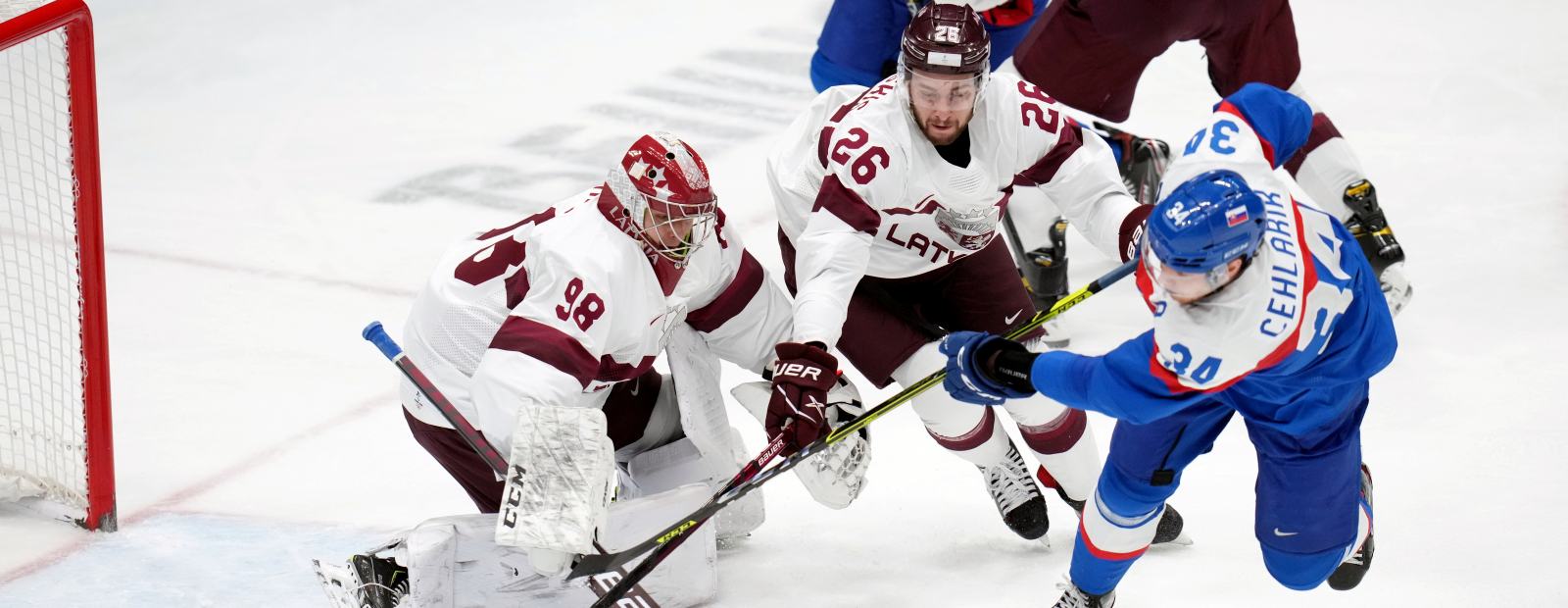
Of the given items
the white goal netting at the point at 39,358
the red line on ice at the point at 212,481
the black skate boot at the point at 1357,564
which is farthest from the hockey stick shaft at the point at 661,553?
the white goal netting at the point at 39,358

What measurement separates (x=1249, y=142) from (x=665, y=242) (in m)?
1.04

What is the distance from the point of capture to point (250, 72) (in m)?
6.45

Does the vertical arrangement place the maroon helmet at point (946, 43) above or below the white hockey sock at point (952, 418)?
above

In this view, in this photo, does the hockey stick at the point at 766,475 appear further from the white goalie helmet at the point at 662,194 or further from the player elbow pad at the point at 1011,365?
the white goalie helmet at the point at 662,194

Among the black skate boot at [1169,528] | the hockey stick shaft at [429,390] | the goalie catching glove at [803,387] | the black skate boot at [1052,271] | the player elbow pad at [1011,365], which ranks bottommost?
the black skate boot at [1052,271]

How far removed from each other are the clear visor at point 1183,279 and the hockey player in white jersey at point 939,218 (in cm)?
71

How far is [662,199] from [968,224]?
2.49 ft

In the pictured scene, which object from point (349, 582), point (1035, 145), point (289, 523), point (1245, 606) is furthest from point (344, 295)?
point (1245, 606)

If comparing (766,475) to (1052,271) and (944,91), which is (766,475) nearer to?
(944,91)

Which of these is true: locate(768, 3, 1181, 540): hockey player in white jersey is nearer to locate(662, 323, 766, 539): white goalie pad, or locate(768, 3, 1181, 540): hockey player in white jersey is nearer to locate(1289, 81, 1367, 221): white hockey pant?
locate(662, 323, 766, 539): white goalie pad

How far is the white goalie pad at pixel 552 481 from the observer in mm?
2297

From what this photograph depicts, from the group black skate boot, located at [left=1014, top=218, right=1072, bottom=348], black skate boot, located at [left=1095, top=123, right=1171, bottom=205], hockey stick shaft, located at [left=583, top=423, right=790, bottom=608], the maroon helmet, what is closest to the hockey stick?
hockey stick shaft, located at [left=583, top=423, right=790, bottom=608]

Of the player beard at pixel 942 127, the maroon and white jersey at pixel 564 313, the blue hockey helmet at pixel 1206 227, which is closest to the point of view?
the blue hockey helmet at pixel 1206 227

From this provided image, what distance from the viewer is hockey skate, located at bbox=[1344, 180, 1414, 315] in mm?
3881
